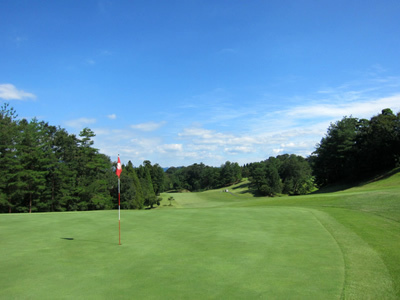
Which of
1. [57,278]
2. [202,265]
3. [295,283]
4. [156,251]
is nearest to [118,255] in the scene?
[156,251]

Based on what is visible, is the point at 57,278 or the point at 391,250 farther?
the point at 391,250

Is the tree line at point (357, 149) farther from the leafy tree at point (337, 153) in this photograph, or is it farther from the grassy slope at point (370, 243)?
the grassy slope at point (370, 243)

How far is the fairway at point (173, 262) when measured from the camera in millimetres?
5922

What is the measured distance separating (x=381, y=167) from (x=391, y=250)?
5212 centimetres

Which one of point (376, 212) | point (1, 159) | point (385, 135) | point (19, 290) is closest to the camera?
point (19, 290)

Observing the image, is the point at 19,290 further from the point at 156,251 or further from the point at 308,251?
the point at 308,251

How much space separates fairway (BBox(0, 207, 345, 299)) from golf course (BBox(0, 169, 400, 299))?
24 mm

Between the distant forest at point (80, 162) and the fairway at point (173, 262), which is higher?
the distant forest at point (80, 162)

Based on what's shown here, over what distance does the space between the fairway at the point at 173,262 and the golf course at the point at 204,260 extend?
2 cm

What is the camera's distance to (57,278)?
6777mm

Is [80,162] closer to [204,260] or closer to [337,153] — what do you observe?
[204,260]

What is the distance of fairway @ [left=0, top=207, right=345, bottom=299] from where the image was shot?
5.92 metres

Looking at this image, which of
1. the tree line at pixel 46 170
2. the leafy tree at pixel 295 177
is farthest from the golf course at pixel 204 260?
the leafy tree at pixel 295 177

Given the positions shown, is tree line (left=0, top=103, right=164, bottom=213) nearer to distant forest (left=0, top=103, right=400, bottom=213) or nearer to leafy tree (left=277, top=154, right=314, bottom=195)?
distant forest (left=0, top=103, right=400, bottom=213)
